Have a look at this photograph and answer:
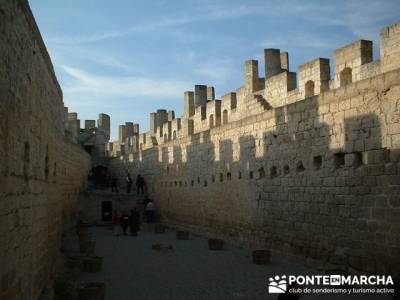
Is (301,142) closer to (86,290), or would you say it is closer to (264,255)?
(264,255)

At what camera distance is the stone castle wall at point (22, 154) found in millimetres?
4809

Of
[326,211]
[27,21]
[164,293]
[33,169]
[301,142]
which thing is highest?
[27,21]

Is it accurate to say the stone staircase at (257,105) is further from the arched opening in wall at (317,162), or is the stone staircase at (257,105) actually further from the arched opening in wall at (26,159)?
the arched opening in wall at (26,159)

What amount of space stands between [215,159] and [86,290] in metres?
10.2

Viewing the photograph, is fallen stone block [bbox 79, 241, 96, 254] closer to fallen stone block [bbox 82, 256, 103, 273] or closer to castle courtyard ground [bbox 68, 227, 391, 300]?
castle courtyard ground [bbox 68, 227, 391, 300]

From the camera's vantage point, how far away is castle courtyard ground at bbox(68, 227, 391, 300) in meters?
8.45

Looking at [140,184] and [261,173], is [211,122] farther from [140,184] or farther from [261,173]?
[140,184]

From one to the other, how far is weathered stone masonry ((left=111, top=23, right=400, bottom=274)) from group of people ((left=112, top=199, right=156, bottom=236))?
2.31 meters

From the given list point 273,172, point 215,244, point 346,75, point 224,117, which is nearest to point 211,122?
point 224,117

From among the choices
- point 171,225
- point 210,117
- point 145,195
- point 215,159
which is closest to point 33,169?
point 215,159

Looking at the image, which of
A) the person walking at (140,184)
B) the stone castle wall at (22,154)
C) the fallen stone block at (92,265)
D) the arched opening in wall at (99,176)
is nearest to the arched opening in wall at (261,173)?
the fallen stone block at (92,265)

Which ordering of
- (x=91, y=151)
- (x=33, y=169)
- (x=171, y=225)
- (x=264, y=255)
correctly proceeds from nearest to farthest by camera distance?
(x=33, y=169)
(x=264, y=255)
(x=171, y=225)
(x=91, y=151)

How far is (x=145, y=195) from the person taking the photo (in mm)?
25953

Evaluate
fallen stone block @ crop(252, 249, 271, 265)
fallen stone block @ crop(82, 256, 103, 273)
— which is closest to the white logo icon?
fallen stone block @ crop(252, 249, 271, 265)
